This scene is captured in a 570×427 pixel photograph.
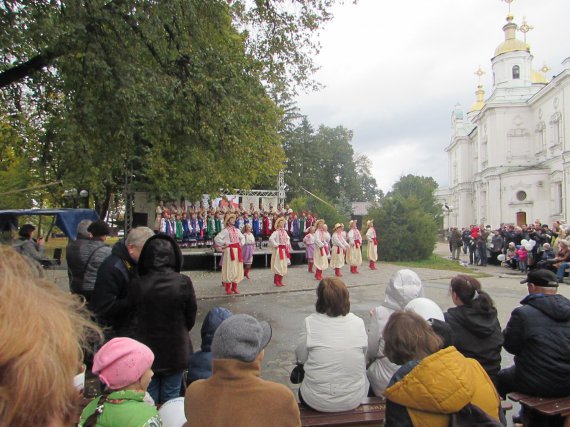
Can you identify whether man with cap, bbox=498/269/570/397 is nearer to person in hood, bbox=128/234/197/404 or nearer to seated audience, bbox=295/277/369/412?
seated audience, bbox=295/277/369/412

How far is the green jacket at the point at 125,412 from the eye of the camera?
2230mm

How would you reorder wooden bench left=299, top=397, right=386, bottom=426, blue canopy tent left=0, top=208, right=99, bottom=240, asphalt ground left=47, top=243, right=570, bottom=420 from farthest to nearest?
blue canopy tent left=0, top=208, right=99, bottom=240, asphalt ground left=47, top=243, right=570, bottom=420, wooden bench left=299, top=397, right=386, bottom=426

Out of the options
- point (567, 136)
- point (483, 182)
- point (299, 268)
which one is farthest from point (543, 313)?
point (483, 182)

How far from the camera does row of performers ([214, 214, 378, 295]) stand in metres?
A: 13.5

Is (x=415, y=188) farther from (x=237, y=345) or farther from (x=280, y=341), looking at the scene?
(x=237, y=345)

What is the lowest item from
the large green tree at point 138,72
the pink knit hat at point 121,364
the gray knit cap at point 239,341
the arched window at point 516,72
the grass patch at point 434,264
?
the grass patch at point 434,264

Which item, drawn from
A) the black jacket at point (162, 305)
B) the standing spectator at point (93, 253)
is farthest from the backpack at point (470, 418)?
the standing spectator at point (93, 253)

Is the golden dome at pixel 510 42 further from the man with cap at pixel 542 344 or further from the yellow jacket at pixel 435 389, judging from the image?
the yellow jacket at pixel 435 389

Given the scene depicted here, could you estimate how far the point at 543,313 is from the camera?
3844 mm

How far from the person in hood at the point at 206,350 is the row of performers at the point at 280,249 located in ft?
30.7

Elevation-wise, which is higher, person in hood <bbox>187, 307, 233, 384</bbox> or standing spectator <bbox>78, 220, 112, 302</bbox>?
standing spectator <bbox>78, 220, 112, 302</bbox>

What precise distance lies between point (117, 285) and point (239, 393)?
7.77ft

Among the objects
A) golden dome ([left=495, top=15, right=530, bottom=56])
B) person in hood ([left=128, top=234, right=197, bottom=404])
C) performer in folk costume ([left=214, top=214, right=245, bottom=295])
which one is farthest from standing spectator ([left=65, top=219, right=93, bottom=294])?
golden dome ([left=495, top=15, right=530, bottom=56])

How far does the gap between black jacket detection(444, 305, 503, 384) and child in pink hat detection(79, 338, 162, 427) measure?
2.69 m
